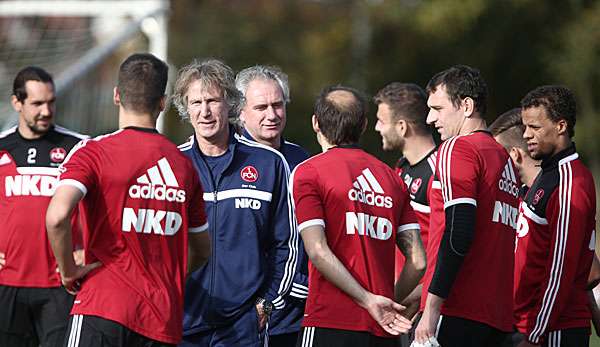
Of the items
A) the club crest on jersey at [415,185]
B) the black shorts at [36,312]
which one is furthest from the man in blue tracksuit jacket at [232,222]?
the black shorts at [36,312]

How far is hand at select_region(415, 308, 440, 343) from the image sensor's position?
5.63 meters

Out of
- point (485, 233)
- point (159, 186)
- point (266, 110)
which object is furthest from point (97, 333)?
point (266, 110)

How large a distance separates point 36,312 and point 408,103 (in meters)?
2.96

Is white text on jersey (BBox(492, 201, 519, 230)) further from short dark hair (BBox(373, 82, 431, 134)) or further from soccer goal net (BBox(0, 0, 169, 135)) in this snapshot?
soccer goal net (BBox(0, 0, 169, 135))

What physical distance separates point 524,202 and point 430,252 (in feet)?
2.15

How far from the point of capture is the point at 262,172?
6.30m

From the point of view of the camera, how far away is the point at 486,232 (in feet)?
19.2

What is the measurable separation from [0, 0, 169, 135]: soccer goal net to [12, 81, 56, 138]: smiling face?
498 cm

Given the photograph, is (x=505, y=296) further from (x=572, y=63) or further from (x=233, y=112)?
(x=572, y=63)

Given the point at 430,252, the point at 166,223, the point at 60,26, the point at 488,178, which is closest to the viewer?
the point at 166,223

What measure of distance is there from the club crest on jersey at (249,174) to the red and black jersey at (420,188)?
1.08m

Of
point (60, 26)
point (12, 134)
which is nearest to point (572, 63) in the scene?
point (60, 26)

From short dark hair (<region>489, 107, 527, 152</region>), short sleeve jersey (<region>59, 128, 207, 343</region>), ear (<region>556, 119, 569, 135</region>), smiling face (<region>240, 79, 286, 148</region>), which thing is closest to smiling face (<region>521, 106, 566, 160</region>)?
ear (<region>556, 119, 569, 135</region>)

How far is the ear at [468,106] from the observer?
6051mm
